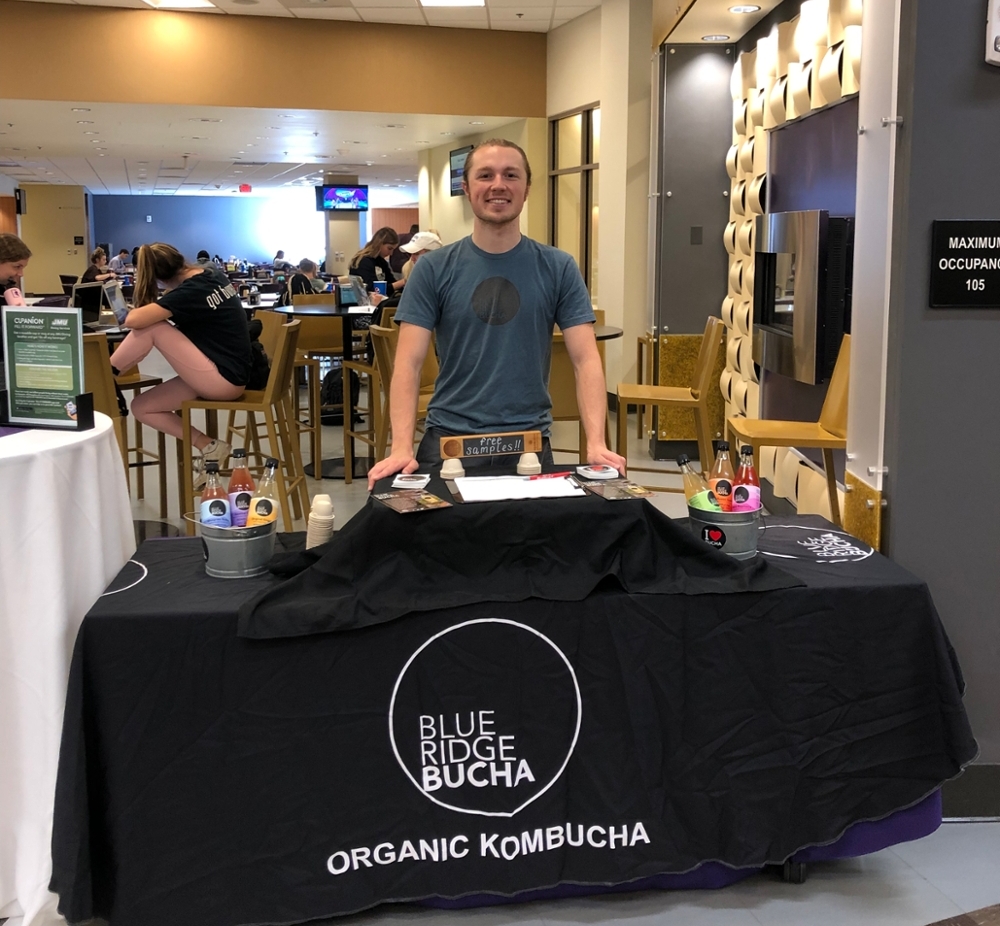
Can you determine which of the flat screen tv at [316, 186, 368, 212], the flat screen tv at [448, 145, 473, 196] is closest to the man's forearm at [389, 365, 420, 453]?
the flat screen tv at [448, 145, 473, 196]

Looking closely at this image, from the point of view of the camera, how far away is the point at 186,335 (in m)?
4.71

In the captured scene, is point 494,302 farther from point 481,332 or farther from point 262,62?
point 262,62

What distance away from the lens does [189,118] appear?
11516mm

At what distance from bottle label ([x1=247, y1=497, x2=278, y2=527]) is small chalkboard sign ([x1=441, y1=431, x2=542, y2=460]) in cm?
41

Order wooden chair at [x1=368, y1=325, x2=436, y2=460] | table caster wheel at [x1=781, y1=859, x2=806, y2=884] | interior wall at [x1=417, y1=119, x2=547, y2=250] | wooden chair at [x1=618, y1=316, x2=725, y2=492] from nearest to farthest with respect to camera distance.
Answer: table caster wheel at [x1=781, y1=859, x2=806, y2=884]
wooden chair at [x1=618, y1=316, x2=725, y2=492]
wooden chair at [x1=368, y1=325, x2=436, y2=460]
interior wall at [x1=417, y1=119, x2=547, y2=250]

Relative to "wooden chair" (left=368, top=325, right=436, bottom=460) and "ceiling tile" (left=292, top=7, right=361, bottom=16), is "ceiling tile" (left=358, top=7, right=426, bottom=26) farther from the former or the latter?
"wooden chair" (left=368, top=325, right=436, bottom=460)

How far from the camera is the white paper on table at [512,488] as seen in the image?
7.24ft

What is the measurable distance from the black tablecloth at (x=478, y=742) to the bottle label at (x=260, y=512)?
0.15 metres

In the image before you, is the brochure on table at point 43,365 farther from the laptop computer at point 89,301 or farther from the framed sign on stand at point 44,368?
the laptop computer at point 89,301

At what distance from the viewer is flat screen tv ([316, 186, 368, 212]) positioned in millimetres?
20938

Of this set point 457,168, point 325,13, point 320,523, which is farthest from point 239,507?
point 457,168

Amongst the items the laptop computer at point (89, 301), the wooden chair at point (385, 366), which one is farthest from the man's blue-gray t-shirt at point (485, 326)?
the laptop computer at point (89, 301)

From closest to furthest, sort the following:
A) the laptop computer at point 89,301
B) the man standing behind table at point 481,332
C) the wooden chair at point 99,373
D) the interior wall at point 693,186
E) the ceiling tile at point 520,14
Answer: the man standing behind table at point 481,332
the wooden chair at point 99,373
the laptop computer at point 89,301
the interior wall at point 693,186
the ceiling tile at point 520,14

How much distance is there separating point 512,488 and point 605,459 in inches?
13.3
